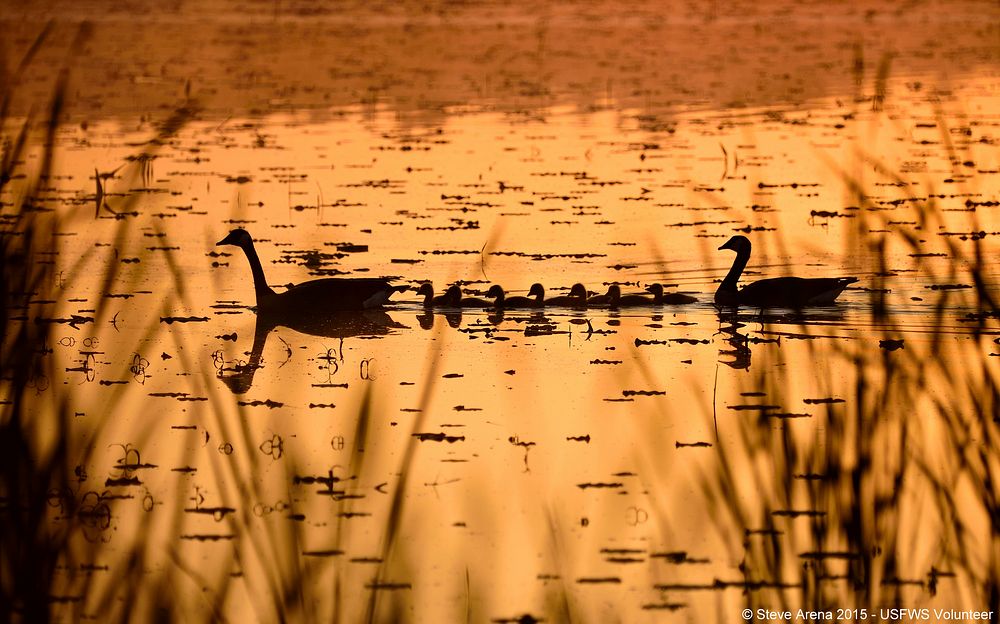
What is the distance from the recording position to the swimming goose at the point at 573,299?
1038 centimetres

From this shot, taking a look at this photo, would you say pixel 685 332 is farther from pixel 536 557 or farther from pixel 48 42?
pixel 48 42

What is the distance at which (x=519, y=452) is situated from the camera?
23.4 feet

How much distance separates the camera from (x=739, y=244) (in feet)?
38.1

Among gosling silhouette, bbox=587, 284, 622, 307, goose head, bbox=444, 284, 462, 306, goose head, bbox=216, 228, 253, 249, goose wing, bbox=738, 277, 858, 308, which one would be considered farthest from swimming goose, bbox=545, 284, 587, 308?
goose head, bbox=216, 228, 253, 249

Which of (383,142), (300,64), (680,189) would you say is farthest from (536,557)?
(300,64)

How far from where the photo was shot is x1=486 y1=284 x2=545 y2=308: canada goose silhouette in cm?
1045

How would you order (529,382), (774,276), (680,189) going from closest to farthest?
(529,382), (774,276), (680,189)

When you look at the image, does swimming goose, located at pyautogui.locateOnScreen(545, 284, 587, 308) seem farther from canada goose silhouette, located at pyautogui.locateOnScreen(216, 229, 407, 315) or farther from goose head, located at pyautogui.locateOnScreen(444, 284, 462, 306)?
canada goose silhouette, located at pyautogui.locateOnScreen(216, 229, 407, 315)

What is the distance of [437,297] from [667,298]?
4.82 feet

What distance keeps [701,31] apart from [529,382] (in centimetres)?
2420

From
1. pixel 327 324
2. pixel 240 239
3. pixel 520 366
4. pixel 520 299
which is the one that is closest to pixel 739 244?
pixel 520 299

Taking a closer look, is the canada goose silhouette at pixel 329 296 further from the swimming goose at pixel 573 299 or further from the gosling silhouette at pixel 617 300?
the gosling silhouette at pixel 617 300

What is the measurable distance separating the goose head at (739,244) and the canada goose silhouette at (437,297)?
2140 millimetres

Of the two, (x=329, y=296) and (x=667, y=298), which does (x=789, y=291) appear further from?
(x=329, y=296)
